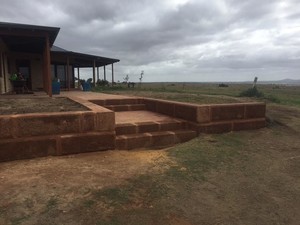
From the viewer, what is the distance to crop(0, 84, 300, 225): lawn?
311cm

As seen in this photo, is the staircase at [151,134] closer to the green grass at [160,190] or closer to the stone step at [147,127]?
the stone step at [147,127]

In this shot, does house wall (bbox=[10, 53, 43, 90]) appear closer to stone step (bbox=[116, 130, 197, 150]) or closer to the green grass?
stone step (bbox=[116, 130, 197, 150])

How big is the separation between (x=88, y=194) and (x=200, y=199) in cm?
130

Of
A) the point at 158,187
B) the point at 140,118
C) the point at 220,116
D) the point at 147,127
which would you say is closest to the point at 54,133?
the point at 147,127

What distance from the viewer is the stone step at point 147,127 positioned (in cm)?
610

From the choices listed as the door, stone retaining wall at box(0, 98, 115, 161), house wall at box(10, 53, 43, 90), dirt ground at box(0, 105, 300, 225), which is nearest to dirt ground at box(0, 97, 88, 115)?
stone retaining wall at box(0, 98, 115, 161)

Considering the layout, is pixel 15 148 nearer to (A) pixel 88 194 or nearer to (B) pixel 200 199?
(A) pixel 88 194

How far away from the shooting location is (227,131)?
6.80m

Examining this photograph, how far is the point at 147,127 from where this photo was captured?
6.32 metres

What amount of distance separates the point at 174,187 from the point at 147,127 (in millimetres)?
2616

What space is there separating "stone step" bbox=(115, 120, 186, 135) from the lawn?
0.83m

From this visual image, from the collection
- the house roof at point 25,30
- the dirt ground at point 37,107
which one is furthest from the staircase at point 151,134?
the house roof at point 25,30

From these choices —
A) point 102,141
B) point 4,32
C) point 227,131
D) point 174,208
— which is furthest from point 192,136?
point 4,32

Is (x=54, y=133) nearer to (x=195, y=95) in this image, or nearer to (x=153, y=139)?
(x=153, y=139)
